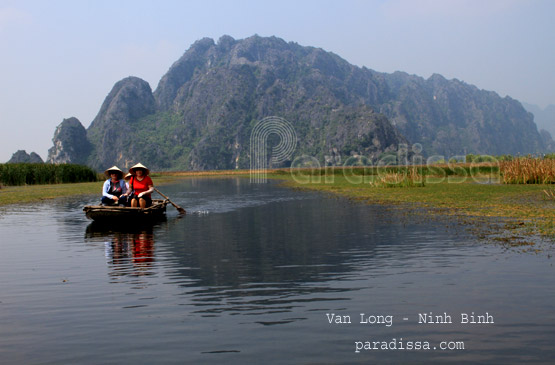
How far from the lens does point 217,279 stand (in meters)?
10.3

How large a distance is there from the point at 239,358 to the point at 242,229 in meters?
12.4

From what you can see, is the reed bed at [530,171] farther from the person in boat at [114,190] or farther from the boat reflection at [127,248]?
the person in boat at [114,190]

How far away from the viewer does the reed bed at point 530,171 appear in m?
37.6

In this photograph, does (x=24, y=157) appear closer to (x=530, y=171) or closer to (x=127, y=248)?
(x=530, y=171)

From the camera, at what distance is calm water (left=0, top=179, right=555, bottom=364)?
6359mm

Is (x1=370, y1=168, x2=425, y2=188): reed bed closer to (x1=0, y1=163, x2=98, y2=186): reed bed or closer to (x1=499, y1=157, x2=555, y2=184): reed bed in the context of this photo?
(x1=499, y1=157, x2=555, y2=184): reed bed

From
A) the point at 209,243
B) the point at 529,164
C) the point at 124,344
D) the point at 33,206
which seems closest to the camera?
the point at 124,344

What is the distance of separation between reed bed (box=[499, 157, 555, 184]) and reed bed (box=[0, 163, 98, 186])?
49451 millimetres

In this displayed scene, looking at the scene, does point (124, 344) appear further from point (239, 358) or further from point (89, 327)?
point (239, 358)

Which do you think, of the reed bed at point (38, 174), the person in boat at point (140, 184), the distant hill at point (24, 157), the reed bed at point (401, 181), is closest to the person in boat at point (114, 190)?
the person in boat at point (140, 184)

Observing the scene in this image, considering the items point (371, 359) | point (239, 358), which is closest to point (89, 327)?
point (239, 358)

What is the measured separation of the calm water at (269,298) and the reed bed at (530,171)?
25.8m

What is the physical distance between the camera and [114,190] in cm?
2086

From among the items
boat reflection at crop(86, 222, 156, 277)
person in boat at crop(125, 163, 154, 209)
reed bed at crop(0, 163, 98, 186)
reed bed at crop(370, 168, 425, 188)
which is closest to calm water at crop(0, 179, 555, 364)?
boat reflection at crop(86, 222, 156, 277)
